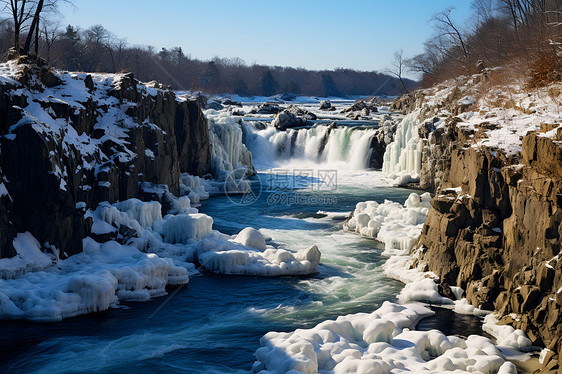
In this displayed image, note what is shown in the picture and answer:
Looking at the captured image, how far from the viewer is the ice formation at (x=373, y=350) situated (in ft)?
31.4

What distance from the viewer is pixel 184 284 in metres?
14.8

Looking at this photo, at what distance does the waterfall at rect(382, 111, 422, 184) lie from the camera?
1143 inches

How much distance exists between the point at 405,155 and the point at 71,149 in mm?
18289

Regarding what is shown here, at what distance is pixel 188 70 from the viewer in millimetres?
90312

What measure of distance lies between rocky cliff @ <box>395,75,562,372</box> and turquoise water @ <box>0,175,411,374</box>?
1840mm

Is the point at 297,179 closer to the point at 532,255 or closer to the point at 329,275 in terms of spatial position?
the point at 329,275

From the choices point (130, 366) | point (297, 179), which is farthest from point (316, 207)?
point (130, 366)

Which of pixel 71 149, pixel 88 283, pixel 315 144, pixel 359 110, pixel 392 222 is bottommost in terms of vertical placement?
pixel 88 283

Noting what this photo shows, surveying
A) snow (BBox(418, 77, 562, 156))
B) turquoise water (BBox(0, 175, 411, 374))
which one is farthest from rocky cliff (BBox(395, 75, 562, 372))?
turquoise water (BBox(0, 175, 411, 374))

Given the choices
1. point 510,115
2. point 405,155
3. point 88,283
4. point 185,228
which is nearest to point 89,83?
point 185,228

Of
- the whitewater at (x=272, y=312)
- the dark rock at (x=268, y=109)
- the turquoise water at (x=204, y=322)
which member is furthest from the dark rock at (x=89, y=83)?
the dark rock at (x=268, y=109)

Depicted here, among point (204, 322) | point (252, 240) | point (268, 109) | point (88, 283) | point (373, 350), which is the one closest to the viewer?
point (373, 350)

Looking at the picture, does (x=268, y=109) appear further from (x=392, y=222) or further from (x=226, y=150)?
(x=392, y=222)

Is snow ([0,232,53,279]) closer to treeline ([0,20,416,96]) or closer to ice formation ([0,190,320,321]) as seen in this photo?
ice formation ([0,190,320,321])
